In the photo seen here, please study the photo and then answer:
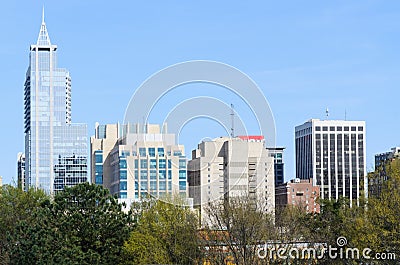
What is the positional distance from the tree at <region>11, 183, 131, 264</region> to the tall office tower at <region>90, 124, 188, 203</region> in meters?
19.7

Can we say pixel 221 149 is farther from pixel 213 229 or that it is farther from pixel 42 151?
pixel 42 151

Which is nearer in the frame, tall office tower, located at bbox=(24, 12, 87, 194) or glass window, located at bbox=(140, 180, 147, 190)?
glass window, located at bbox=(140, 180, 147, 190)

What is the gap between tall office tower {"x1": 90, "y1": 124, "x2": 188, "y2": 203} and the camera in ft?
210

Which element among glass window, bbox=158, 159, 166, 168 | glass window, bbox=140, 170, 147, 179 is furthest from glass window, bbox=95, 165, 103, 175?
glass window, bbox=158, 159, 166, 168

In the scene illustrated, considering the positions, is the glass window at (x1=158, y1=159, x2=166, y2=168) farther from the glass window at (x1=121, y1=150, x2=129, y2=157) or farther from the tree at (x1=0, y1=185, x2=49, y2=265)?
the tree at (x1=0, y1=185, x2=49, y2=265)

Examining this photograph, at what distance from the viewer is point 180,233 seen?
85.0ft

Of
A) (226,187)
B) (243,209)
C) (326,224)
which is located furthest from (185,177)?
(243,209)

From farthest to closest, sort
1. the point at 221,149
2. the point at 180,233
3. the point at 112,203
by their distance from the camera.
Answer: the point at 221,149
the point at 112,203
the point at 180,233

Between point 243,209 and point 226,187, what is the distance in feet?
86.8

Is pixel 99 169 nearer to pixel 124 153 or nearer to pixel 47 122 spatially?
pixel 124 153

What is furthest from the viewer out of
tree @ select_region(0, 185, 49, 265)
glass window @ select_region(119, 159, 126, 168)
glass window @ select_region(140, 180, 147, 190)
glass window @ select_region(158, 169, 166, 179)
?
glass window @ select_region(119, 159, 126, 168)

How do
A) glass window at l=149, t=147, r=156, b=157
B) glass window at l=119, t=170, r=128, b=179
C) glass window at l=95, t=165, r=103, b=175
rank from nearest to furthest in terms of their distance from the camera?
glass window at l=149, t=147, r=156, b=157
glass window at l=119, t=170, r=128, b=179
glass window at l=95, t=165, r=103, b=175

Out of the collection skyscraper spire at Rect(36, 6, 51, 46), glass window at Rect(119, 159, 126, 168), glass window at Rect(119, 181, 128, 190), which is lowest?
glass window at Rect(119, 181, 128, 190)

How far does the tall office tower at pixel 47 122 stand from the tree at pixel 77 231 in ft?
313
